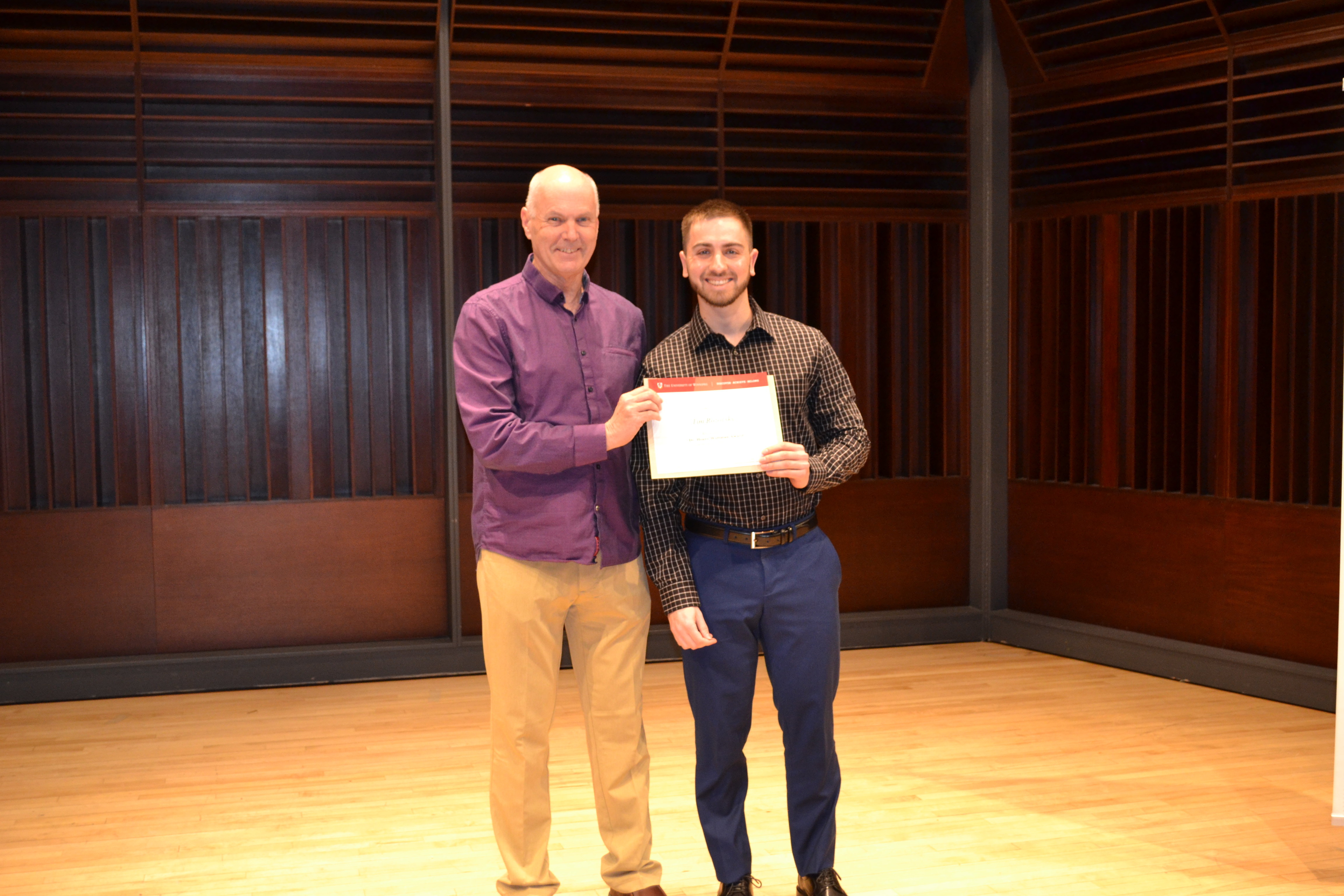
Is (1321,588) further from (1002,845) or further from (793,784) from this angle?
(793,784)

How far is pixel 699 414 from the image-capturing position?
2.61 m

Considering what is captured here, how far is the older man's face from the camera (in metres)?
2.63

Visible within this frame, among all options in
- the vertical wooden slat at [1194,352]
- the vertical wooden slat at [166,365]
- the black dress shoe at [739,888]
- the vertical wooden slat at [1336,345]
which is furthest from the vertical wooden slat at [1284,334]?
the vertical wooden slat at [166,365]

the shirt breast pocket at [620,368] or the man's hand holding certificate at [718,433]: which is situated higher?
the shirt breast pocket at [620,368]

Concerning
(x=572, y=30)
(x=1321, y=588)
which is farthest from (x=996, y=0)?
(x=1321, y=588)

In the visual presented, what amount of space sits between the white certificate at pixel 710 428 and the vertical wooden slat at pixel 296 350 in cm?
296

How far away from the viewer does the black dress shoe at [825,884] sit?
279 centimetres

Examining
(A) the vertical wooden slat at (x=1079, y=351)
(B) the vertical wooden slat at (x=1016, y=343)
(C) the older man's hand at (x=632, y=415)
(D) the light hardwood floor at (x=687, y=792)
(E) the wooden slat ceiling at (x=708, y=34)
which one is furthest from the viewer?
(B) the vertical wooden slat at (x=1016, y=343)

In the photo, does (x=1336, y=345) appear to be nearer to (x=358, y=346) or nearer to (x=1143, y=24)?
(x=1143, y=24)

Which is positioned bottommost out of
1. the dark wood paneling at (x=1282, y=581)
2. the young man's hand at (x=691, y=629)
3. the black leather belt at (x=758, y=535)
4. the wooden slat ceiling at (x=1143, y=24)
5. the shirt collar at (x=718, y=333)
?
the dark wood paneling at (x=1282, y=581)

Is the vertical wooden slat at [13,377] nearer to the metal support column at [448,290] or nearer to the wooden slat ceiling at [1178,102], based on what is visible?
the metal support column at [448,290]

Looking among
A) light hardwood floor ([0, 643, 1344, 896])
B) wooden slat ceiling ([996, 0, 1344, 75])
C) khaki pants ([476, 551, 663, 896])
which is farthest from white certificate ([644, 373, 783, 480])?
wooden slat ceiling ([996, 0, 1344, 75])

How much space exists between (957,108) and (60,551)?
441cm

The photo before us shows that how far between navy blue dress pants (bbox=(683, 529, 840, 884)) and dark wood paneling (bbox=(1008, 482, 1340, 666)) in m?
2.68
